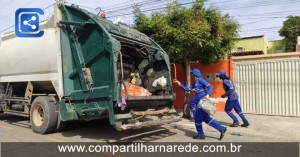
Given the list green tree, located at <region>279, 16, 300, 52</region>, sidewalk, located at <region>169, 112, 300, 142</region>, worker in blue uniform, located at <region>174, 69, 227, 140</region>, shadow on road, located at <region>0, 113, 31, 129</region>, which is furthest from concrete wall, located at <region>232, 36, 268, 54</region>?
worker in blue uniform, located at <region>174, 69, 227, 140</region>

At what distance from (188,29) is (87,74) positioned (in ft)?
A: 12.7

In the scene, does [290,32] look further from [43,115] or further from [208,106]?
[43,115]

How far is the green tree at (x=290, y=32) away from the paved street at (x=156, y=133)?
89.2 feet

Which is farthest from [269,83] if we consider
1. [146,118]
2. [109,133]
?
[109,133]

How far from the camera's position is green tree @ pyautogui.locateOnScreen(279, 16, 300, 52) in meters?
34.9

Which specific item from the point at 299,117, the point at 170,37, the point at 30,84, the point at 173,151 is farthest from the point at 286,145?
the point at 30,84

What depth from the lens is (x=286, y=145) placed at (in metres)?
7.16

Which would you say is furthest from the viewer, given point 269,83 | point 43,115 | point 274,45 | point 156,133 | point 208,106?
point 274,45

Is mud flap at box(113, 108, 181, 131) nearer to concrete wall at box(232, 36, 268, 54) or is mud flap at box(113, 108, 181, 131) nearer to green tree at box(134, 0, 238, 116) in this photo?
green tree at box(134, 0, 238, 116)

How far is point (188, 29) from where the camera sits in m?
9.94

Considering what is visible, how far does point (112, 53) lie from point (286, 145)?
13.6 ft

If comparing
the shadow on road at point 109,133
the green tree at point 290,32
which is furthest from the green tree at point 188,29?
the green tree at point 290,32

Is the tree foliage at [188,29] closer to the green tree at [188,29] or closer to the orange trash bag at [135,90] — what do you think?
the green tree at [188,29]

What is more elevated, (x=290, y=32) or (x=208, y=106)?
(x=290, y=32)
